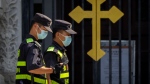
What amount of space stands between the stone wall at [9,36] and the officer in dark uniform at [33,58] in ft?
5.86

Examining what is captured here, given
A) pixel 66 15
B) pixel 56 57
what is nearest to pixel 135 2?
pixel 66 15

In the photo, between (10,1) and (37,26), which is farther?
(10,1)

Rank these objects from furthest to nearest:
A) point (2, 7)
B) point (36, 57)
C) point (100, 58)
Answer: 1. point (2, 7)
2. point (100, 58)
3. point (36, 57)

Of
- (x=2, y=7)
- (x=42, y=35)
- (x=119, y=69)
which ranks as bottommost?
(x=119, y=69)

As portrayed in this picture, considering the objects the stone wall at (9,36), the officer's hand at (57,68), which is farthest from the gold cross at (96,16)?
the officer's hand at (57,68)

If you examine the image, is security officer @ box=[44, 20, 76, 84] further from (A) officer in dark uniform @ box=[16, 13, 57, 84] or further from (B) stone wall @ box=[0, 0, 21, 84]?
(B) stone wall @ box=[0, 0, 21, 84]

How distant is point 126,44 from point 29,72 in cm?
201

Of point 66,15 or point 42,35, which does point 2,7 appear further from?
point 42,35

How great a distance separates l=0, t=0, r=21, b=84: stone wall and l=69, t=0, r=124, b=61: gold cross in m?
0.96

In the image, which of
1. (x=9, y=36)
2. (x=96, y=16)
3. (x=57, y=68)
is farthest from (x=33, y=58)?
(x=9, y=36)

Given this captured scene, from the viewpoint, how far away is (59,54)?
4.07 m

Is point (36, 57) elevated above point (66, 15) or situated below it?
below

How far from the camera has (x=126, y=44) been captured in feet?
18.2

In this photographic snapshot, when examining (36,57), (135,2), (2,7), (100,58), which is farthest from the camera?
(135,2)
